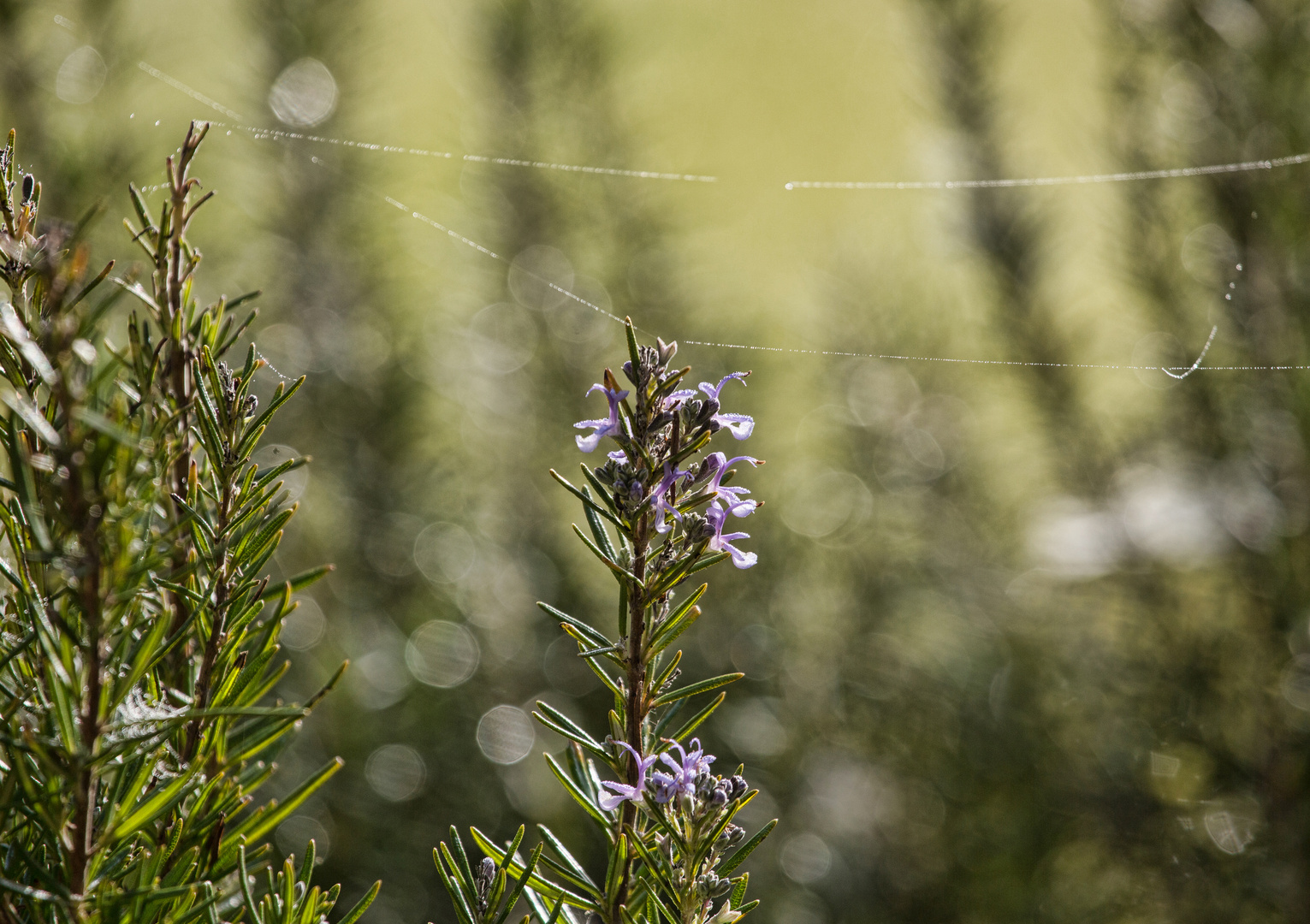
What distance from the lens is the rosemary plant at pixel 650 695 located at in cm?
20

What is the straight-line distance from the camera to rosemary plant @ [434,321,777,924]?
20 cm

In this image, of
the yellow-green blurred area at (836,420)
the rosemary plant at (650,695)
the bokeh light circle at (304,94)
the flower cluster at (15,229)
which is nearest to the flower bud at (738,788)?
the rosemary plant at (650,695)

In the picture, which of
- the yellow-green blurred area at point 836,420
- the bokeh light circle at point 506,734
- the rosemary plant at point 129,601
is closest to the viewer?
the rosemary plant at point 129,601

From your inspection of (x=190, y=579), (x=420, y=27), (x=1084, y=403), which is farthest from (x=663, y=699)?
(x=420, y=27)

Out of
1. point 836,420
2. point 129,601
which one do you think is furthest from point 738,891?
point 836,420

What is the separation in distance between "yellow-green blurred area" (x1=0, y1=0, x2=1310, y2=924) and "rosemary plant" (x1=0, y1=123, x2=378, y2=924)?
1.50 ft

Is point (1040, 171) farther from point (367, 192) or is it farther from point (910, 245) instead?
point (367, 192)

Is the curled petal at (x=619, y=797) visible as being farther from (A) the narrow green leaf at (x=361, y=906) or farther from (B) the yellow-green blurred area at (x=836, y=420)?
(B) the yellow-green blurred area at (x=836, y=420)

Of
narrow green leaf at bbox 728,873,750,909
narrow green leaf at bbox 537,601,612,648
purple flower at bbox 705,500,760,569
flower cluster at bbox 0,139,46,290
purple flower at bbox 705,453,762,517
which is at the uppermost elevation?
flower cluster at bbox 0,139,46,290

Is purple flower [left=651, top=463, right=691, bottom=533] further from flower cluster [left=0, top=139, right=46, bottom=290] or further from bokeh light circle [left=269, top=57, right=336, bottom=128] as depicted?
bokeh light circle [left=269, top=57, right=336, bottom=128]

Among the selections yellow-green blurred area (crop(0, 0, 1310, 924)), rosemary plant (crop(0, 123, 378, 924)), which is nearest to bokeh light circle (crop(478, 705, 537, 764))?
yellow-green blurred area (crop(0, 0, 1310, 924))

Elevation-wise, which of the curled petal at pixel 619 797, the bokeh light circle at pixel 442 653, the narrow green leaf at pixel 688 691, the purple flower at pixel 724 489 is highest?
the purple flower at pixel 724 489

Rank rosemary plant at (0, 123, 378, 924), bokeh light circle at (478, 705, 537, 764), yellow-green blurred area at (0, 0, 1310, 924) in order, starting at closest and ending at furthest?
rosemary plant at (0, 123, 378, 924), yellow-green blurred area at (0, 0, 1310, 924), bokeh light circle at (478, 705, 537, 764)

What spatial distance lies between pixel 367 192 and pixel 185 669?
0.69 metres
